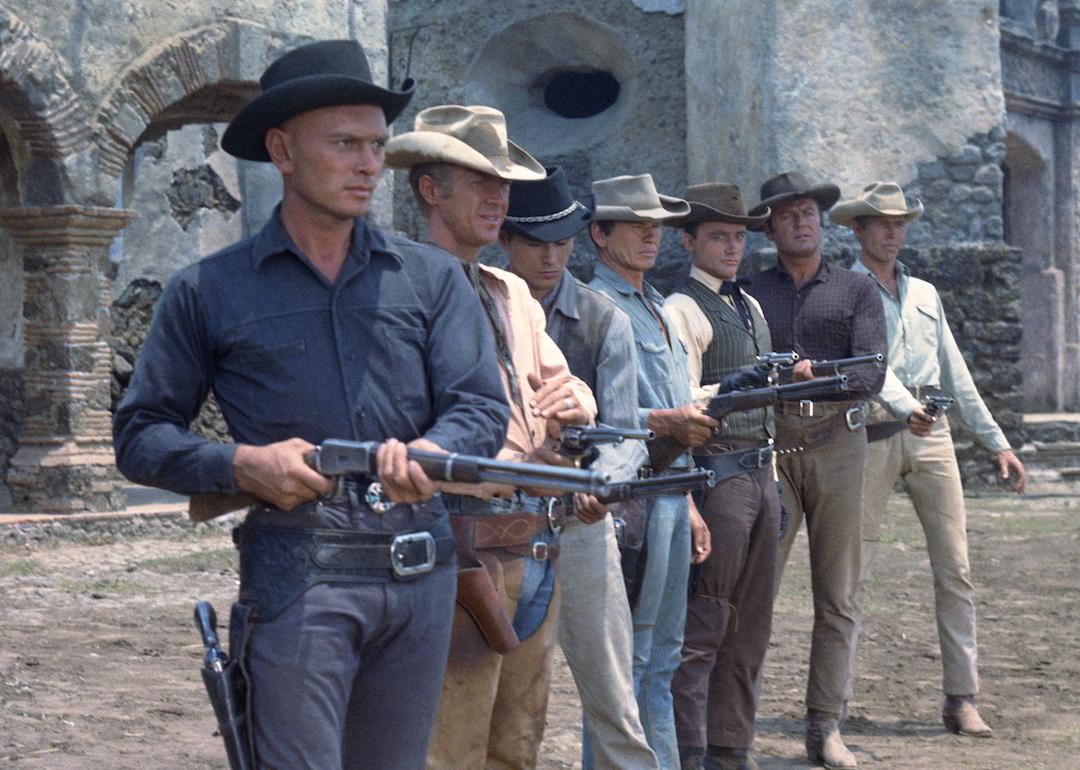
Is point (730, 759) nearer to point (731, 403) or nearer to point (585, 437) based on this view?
point (731, 403)

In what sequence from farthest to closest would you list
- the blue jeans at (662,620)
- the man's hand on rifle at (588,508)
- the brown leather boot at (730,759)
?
the brown leather boot at (730,759) → the blue jeans at (662,620) → the man's hand on rifle at (588,508)

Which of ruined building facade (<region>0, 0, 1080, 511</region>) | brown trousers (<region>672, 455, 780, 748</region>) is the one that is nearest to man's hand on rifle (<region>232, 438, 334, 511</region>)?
brown trousers (<region>672, 455, 780, 748</region>)

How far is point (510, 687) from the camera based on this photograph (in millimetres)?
4031

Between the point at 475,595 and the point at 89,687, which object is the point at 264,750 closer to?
the point at 475,595

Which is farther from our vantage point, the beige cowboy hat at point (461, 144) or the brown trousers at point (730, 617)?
the brown trousers at point (730, 617)

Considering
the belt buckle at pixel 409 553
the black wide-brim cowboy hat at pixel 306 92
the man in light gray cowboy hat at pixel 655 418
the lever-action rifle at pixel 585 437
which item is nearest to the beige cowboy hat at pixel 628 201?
the man in light gray cowboy hat at pixel 655 418

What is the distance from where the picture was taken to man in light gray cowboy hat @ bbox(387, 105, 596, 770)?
3807 millimetres

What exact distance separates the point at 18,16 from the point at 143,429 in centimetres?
895

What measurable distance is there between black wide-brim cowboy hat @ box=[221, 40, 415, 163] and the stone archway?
16.9 m

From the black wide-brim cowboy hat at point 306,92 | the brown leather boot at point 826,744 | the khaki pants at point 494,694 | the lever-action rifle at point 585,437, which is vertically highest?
the black wide-brim cowboy hat at point 306,92

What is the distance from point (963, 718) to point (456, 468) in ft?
13.6

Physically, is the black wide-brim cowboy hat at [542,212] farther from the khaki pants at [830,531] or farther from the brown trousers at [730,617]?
the khaki pants at [830,531]

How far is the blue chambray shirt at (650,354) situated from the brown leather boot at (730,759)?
102 centimetres

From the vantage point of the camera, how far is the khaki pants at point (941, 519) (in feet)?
21.6
